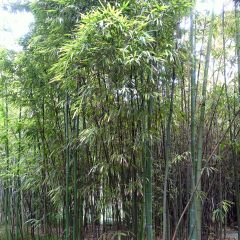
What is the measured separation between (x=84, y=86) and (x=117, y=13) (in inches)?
31.4

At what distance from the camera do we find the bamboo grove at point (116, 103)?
309 cm

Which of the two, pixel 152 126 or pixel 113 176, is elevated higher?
pixel 152 126

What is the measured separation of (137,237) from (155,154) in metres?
1.26

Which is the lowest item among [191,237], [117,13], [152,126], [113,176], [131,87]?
[191,237]

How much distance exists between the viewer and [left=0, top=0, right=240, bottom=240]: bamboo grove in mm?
3088

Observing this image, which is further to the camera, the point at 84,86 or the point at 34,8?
the point at 34,8

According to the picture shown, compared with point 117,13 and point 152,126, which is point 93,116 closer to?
point 152,126

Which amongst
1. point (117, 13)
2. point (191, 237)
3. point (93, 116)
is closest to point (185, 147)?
point (191, 237)

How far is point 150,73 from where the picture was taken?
313cm

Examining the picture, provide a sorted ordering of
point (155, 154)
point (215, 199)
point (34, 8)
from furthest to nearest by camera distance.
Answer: point (215, 199)
point (155, 154)
point (34, 8)

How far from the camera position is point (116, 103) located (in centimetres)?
333

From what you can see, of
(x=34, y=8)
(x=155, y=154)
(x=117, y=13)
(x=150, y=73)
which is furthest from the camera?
(x=155, y=154)

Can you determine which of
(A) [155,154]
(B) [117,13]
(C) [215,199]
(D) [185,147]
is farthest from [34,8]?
(C) [215,199]

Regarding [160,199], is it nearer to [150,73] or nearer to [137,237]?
[137,237]
